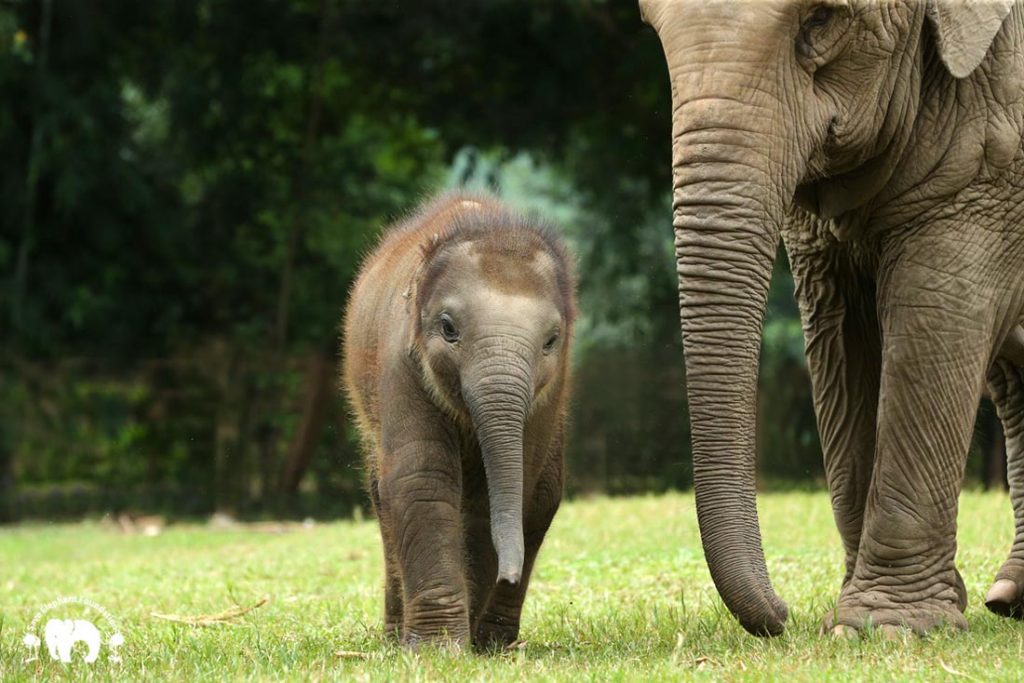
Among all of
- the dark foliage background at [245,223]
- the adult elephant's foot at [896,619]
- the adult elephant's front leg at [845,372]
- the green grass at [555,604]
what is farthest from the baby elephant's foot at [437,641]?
the dark foliage background at [245,223]

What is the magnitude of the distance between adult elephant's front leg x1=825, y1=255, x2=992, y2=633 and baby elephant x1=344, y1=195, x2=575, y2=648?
148cm

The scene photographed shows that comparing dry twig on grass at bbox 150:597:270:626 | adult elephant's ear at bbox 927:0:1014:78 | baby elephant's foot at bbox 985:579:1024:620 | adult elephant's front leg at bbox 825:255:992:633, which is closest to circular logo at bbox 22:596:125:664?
dry twig on grass at bbox 150:597:270:626

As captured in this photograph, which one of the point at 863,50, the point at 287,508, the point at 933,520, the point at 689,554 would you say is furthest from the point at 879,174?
the point at 287,508

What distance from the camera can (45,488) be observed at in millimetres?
20578

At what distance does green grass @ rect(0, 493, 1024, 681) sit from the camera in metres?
6.23

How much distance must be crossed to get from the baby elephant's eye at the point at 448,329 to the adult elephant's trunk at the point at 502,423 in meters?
0.20

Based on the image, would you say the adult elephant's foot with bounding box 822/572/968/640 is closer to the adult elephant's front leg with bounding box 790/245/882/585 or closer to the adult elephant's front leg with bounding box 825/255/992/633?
the adult elephant's front leg with bounding box 825/255/992/633

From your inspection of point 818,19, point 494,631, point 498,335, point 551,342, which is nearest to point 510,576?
point 498,335

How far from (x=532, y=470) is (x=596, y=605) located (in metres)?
2.18

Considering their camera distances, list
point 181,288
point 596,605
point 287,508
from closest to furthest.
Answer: point 596,605 → point 287,508 → point 181,288

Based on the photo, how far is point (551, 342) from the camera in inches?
275

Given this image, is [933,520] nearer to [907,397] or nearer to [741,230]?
[907,397]

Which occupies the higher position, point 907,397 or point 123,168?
point 123,168

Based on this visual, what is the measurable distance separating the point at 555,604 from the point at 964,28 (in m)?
4.04
